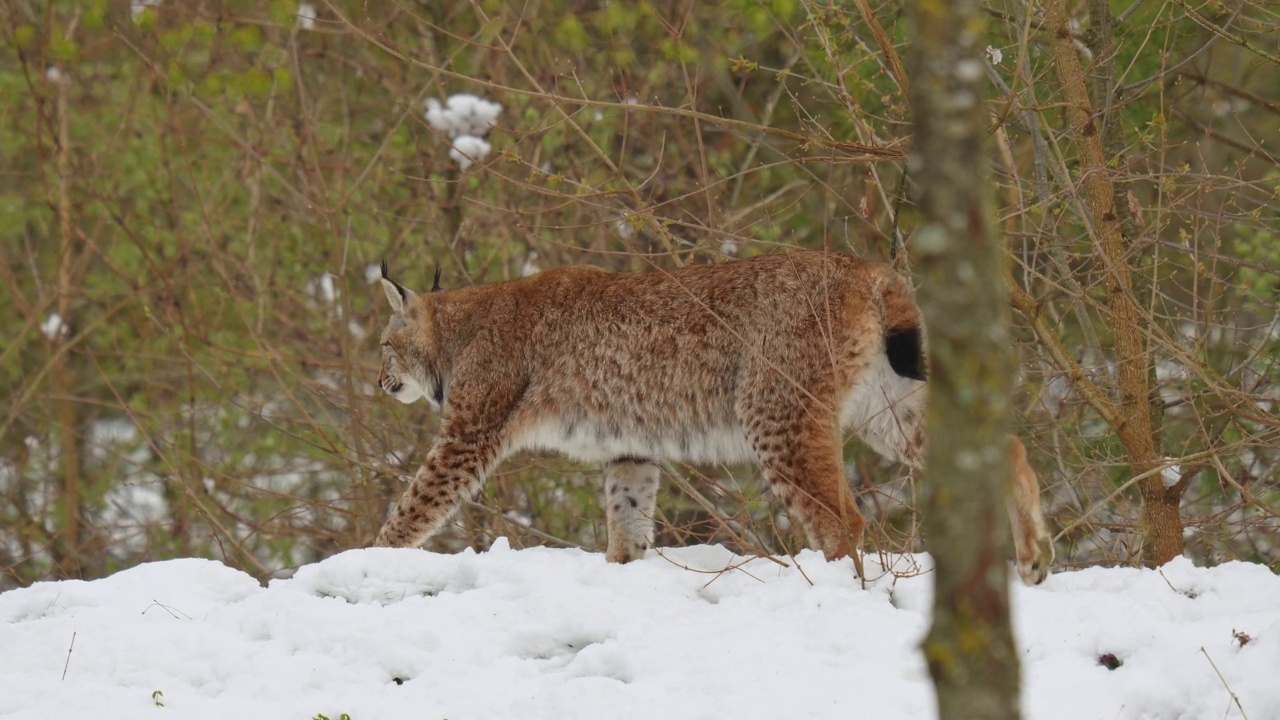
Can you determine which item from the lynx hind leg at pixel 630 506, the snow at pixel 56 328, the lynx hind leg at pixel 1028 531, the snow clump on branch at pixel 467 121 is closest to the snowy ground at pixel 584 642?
the lynx hind leg at pixel 1028 531

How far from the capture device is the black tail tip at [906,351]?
636 centimetres

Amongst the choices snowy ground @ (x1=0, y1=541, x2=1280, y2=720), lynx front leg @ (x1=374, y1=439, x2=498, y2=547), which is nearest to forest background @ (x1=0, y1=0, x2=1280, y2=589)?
snowy ground @ (x1=0, y1=541, x2=1280, y2=720)

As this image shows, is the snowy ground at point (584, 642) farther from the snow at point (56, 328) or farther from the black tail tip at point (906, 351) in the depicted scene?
the snow at point (56, 328)

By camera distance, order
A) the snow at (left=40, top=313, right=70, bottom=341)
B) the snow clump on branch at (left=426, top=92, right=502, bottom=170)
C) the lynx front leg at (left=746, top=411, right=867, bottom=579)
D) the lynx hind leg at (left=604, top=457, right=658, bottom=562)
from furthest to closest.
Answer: the snow at (left=40, top=313, right=70, bottom=341), the snow clump on branch at (left=426, top=92, right=502, bottom=170), the lynx hind leg at (left=604, top=457, right=658, bottom=562), the lynx front leg at (left=746, top=411, right=867, bottom=579)

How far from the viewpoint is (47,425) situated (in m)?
14.9

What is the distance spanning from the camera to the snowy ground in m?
4.52

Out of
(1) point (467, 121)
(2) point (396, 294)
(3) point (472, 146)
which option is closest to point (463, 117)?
(1) point (467, 121)

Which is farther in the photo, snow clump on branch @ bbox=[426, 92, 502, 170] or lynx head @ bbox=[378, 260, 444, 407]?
snow clump on branch @ bbox=[426, 92, 502, 170]

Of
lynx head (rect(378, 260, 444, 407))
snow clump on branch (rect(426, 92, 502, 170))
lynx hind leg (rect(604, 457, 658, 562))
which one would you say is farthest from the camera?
snow clump on branch (rect(426, 92, 502, 170))

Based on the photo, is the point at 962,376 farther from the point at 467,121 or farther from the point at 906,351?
the point at 467,121

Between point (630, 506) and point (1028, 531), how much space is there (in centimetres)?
214

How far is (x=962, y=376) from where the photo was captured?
8.58 feet

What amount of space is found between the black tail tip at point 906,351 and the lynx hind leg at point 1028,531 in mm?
749

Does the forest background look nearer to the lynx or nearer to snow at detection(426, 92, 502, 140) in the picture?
snow at detection(426, 92, 502, 140)
